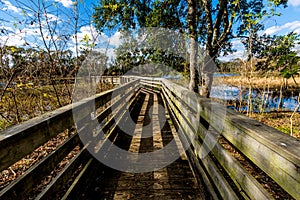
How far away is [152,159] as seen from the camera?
3.04 meters

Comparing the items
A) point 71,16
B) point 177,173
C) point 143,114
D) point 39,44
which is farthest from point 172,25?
point 177,173

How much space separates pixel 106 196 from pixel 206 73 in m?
7.77

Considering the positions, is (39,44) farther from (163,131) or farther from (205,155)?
(205,155)

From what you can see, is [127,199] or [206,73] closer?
[127,199]

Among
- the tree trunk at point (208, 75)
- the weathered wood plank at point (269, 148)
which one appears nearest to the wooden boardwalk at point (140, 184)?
the weathered wood plank at point (269, 148)

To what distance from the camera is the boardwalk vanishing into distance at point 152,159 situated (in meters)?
0.94

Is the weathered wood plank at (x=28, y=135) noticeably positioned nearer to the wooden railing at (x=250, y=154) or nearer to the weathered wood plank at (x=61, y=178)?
the weathered wood plank at (x=61, y=178)

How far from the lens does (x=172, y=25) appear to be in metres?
9.94

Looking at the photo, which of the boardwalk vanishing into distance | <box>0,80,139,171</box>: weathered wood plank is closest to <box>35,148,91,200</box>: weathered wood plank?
the boardwalk vanishing into distance

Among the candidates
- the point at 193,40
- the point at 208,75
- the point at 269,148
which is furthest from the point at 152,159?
the point at 208,75

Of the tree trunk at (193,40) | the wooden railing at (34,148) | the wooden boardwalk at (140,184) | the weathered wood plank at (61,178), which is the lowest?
the wooden boardwalk at (140,184)

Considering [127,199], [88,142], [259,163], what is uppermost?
[259,163]

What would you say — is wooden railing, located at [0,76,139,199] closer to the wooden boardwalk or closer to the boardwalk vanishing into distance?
the boardwalk vanishing into distance

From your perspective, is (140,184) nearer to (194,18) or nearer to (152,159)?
(152,159)
